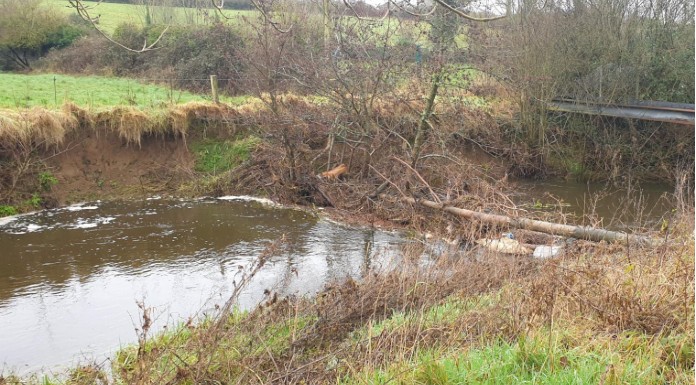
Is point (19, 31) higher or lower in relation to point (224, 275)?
higher

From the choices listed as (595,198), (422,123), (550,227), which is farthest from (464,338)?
(595,198)

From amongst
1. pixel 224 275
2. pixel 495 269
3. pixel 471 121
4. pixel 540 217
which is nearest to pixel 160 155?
pixel 224 275

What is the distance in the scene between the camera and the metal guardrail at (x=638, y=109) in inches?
625

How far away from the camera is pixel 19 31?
24016mm

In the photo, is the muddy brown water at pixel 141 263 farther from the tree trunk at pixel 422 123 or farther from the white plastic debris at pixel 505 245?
the tree trunk at pixel 422 123

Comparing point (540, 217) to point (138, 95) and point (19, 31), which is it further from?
point (19, 31)

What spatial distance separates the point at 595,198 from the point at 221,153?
966cm

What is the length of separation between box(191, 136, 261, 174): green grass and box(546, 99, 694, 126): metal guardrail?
8.94 meters

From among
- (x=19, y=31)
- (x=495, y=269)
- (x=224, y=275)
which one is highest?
(x=19, y=31)

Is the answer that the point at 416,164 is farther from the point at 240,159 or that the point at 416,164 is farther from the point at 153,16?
the point at 153,16

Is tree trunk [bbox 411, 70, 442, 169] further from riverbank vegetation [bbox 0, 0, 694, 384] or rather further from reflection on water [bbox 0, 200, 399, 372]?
reflection on water [bbox 0, 200, 399, 372]

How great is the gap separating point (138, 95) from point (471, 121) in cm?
1025

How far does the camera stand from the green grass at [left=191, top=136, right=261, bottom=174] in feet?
52.6

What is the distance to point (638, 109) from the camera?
55.2ft
